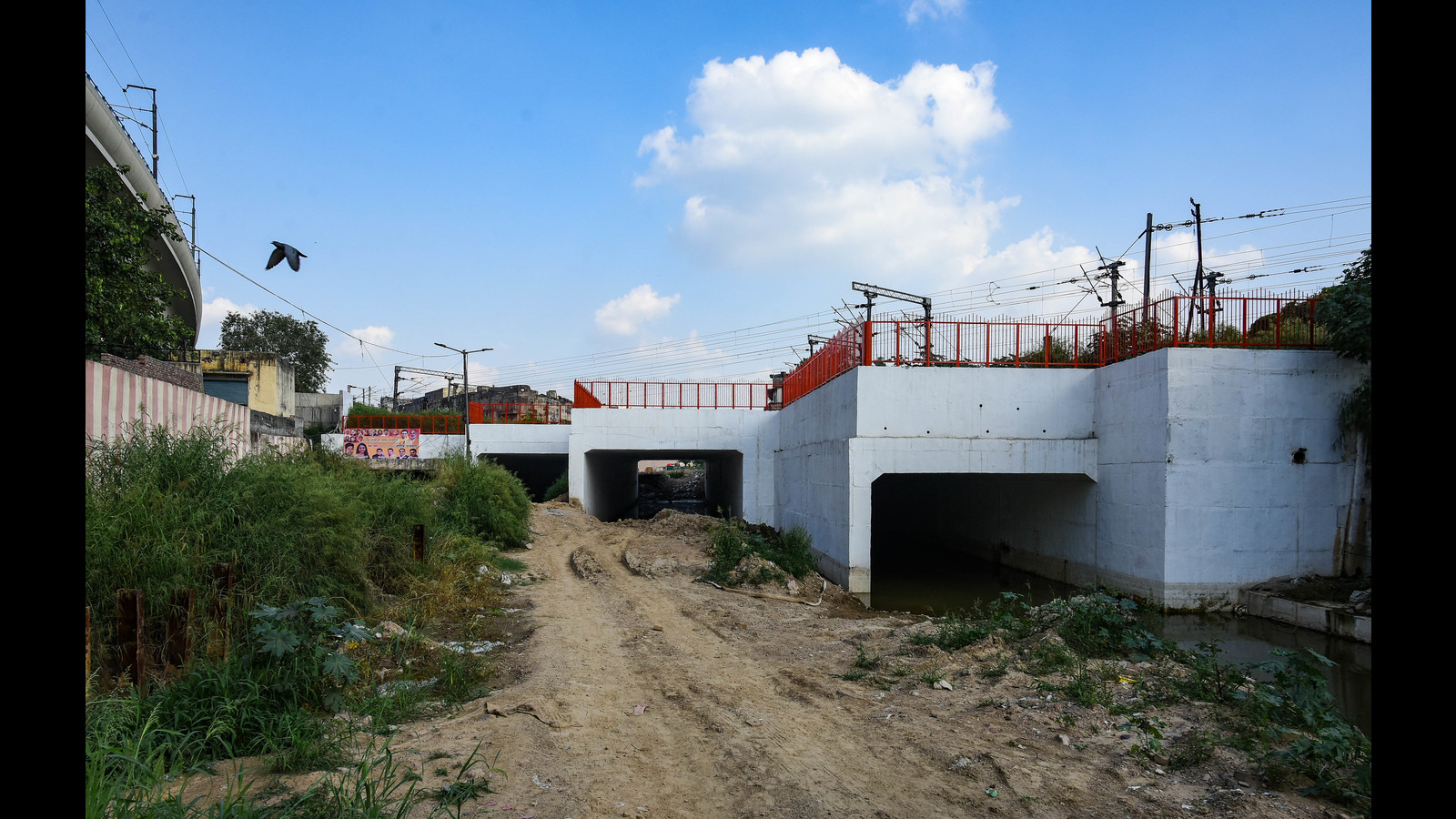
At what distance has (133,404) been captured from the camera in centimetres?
807

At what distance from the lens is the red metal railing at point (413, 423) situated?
31.4 metres

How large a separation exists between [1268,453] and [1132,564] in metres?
2.87

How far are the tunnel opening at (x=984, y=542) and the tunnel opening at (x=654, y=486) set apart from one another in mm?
5582

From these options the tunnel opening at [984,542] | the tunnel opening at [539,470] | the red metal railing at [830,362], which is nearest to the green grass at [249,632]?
the red metal railing at [830,362]

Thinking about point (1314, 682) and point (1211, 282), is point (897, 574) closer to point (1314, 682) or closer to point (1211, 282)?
point (1314, 682)

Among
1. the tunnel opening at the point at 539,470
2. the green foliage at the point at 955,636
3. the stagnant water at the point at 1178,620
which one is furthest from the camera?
the tunnel opening at the point at 539,470

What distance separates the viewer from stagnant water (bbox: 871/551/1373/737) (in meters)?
8.89

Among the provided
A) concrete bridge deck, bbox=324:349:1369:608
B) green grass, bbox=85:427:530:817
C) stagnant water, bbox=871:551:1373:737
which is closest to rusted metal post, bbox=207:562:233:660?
green grass, bbox=85:427:530:817

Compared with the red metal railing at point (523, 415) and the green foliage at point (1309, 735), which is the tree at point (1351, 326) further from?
the red metal railing at point (523, 415)

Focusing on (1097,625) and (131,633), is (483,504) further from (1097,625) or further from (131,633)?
(1097,625)

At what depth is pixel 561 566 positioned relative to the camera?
1396 cm

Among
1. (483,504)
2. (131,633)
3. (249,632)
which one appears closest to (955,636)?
(249,632)

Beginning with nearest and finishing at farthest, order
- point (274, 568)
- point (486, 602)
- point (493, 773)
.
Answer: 1. point (493, 773)
2. point (274, 568)
3. point (486, 602)
